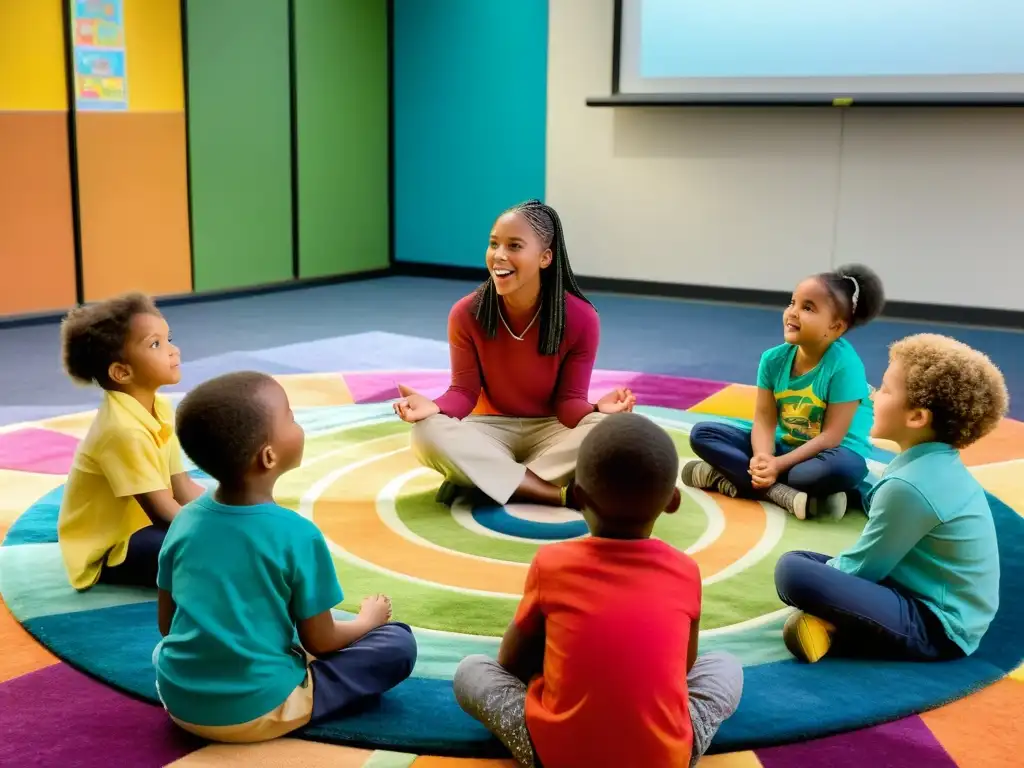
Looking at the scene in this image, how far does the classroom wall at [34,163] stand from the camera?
5.72 m

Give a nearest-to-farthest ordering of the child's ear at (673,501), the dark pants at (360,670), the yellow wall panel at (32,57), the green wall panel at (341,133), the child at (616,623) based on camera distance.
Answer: the child at (616,623), the child's ear at (673,501), the dark pants at (360,670), the yellow wall panel at (32,57), the green wall panel at (341,133)

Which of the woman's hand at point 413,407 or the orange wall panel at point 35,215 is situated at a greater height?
the orange wall panel at point 35,215

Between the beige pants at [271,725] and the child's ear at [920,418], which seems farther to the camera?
the child's ear at [920,418]

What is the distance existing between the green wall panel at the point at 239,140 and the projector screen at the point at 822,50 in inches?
87.3

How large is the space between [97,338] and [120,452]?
0.83 feet

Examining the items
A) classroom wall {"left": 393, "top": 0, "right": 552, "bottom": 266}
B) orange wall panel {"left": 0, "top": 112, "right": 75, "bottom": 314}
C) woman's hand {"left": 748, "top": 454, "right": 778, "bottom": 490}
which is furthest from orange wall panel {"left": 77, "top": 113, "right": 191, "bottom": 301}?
woman's hand {"left": 748, "top": 454, "right": 778, "bottom": 490}

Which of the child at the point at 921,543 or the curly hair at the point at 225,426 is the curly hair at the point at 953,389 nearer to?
the child at the point at 921,543

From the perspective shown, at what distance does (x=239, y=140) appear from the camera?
7020 mm

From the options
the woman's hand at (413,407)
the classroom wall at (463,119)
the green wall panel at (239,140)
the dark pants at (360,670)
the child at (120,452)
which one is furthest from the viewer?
the classroom wall at (463,119)

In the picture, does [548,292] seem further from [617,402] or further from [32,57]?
[32,57]

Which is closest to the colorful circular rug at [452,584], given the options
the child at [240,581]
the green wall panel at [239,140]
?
the child at [240,581]

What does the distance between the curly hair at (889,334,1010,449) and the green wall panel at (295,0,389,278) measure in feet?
19.4

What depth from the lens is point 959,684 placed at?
6.95 feet

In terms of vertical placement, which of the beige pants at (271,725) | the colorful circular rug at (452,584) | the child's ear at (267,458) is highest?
the child's ear at (267,458)
